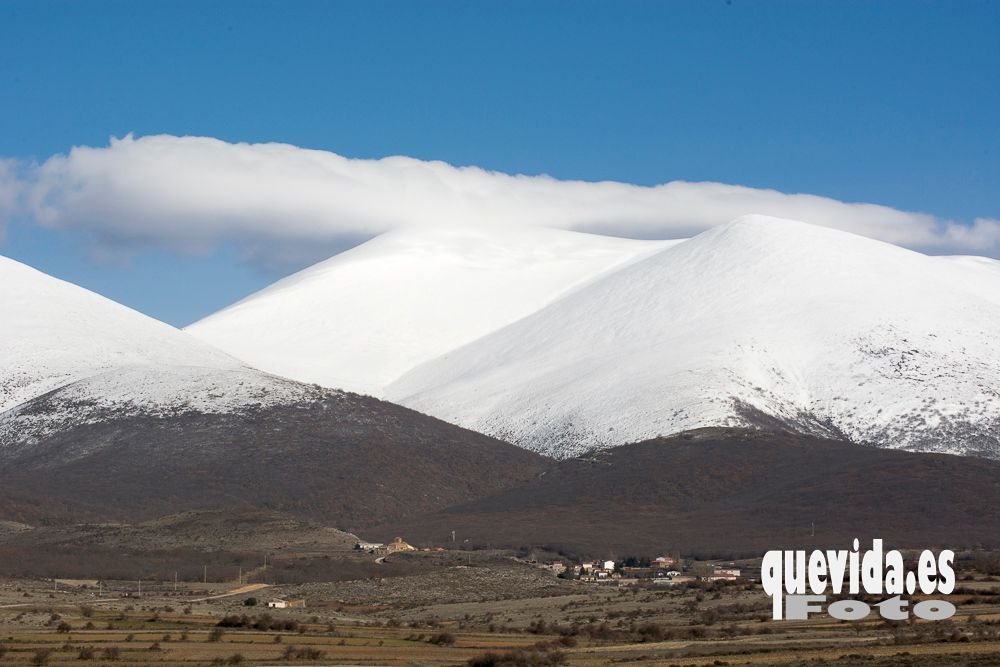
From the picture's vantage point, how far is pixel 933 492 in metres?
157

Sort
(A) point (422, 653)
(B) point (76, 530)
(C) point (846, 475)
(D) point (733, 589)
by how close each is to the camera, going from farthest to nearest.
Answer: (C) point (846, 475)
(B) point (76, 530)
(D) point (733, 589)
(A) point (422, 653)

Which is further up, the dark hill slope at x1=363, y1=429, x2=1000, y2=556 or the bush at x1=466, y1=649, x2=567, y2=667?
→ the dark hill slope at x1=363, y1=429, x2=1000, y2=556

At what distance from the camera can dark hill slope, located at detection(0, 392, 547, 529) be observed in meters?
167

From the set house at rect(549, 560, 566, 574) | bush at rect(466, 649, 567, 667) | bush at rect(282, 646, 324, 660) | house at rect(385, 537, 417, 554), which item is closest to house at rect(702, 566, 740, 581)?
house at rect(549, 560, 566, 574)

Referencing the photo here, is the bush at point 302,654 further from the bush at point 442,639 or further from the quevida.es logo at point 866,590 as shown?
the quevida.es logo at point 866,590

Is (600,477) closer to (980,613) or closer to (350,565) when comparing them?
(350,565)

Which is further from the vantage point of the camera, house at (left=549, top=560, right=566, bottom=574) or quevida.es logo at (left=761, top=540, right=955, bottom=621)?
house at (left=549, top=560, right=566, bottom=574)

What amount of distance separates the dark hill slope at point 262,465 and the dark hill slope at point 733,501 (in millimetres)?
7457

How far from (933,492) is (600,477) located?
122 feet

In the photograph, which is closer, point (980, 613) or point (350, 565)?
point (980, 613)

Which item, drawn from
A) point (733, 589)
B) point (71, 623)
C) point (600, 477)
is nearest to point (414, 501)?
point (600, 477)

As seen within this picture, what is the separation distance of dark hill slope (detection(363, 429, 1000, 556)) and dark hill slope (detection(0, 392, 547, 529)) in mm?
7457

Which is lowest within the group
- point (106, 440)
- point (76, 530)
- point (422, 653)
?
point (422, 653)

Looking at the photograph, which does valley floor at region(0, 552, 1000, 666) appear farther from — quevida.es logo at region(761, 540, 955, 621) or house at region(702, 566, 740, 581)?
house at region(702, 566, 740, 581)
